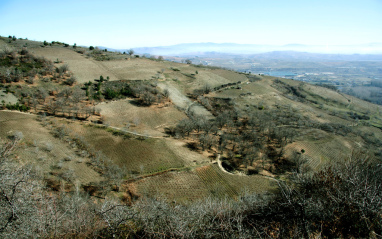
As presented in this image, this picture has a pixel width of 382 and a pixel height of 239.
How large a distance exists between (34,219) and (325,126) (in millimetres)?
58016

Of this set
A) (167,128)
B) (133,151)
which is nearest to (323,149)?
(167,128)

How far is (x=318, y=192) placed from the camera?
1212 centimetres

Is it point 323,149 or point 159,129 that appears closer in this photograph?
point 323,149

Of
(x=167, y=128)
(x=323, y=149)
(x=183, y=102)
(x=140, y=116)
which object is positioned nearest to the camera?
(x=323, y=149)

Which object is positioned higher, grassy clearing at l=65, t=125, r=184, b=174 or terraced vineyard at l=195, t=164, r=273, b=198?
grassy clearing at l=65, t=125, r=184, b=174

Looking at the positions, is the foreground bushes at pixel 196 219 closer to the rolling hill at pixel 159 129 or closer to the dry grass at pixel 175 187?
the rolling hill at pixel 159 129

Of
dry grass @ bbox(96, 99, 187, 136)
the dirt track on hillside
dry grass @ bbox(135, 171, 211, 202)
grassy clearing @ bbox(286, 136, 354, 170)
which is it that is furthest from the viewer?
the dirt track on hillside

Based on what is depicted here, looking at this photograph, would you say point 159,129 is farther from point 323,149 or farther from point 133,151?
point 323,149

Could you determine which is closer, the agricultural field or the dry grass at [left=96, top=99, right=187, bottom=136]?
the agricultural field

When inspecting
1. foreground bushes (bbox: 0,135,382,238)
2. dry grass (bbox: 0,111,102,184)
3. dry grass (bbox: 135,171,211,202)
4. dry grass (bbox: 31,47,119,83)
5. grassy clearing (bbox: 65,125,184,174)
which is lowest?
dry grass (bbox: 135,171,211,202)

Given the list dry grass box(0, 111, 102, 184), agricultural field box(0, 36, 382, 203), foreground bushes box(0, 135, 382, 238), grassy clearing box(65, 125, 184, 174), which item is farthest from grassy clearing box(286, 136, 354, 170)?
dry grass box(0, 111, 102, 184)

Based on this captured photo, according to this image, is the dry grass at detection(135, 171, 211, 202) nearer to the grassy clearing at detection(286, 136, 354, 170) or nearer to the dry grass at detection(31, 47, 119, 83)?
the grassy clearing at detection(286, 136, 354, 170)

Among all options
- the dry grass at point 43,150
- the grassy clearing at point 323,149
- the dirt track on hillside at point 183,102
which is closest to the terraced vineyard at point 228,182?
the grassy clearing at point 323,149

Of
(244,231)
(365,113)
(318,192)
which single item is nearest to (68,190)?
(244,231)
